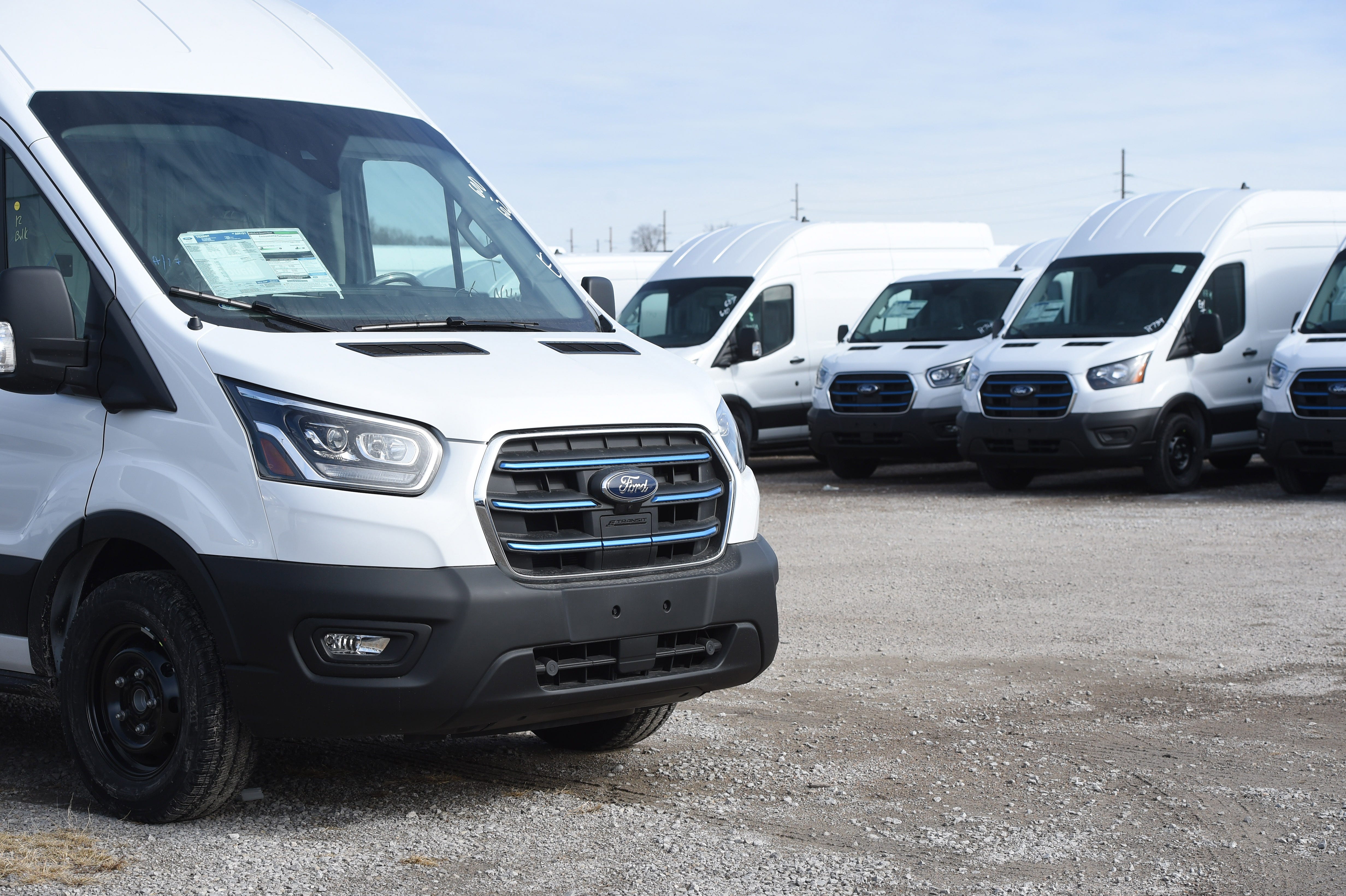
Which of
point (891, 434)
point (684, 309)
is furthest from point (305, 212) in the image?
point (684, 309)

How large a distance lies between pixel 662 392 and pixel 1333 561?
7.09 m

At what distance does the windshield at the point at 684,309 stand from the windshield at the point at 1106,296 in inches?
139

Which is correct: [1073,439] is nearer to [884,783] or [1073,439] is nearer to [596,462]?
[884,783]

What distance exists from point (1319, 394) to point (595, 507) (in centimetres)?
1095

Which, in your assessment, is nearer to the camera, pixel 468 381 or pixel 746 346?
pixel 468 381

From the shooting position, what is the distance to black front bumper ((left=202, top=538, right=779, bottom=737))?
15.3ft

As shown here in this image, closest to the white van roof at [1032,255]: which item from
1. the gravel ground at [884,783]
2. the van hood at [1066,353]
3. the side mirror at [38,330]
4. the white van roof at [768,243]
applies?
the white van roof at [768,243]

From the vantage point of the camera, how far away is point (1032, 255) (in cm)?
2395

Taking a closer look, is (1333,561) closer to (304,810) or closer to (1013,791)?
(1013,791)

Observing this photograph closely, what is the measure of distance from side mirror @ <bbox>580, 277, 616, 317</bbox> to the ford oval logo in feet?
5.28

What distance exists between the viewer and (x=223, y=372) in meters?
4.77

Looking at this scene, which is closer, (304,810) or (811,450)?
(304,810)

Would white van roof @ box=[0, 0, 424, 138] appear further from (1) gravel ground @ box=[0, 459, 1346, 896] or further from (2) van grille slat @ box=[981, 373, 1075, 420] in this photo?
(2) van grille slat @ box=[981, 373, 1075, 420]

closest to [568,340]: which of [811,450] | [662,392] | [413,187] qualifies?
Answer: [662,392]
